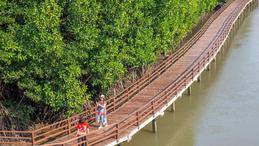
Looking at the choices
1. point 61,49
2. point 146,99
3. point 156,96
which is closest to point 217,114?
point 146,99

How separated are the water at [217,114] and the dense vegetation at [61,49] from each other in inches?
A: 160

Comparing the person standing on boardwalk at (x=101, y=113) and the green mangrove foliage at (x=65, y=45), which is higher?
the green mangrove foliage at (x=65, y=45)

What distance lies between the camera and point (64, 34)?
65.1 ft

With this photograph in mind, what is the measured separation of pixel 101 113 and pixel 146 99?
461 centimetres

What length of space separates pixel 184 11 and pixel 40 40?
55.4ft

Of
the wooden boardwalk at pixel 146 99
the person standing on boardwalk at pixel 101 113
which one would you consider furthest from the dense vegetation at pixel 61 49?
the wooden boardwalk at pixel 146 99

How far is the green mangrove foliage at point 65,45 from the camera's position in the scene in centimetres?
1756

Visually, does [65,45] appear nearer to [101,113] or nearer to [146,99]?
[101,113]

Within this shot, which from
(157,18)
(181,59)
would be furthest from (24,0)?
(181,59)

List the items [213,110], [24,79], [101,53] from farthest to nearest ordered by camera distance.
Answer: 1. [213,110]
2. [101,53]
3. [24,79]

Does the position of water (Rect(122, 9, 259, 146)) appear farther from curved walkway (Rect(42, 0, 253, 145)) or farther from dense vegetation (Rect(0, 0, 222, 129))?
dense vegetation (Rect(0, 0, 222, 129))

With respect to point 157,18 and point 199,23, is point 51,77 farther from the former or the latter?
point 199,23

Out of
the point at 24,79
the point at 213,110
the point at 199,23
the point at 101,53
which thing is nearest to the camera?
the point at 24,79

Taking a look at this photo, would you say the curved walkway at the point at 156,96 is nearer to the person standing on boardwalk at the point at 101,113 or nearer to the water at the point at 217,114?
the person standing on boardwalk at the point at 101,113
